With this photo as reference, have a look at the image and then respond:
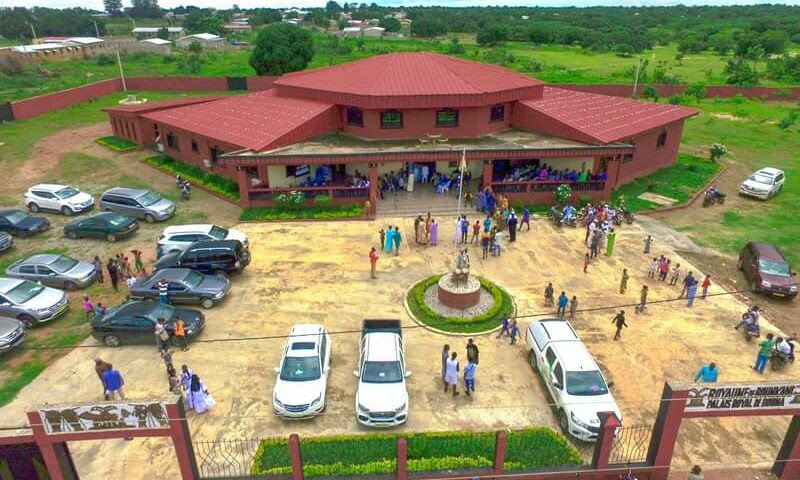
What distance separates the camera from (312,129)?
3027 centimetres

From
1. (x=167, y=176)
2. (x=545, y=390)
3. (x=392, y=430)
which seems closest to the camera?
(x=392, y=430)

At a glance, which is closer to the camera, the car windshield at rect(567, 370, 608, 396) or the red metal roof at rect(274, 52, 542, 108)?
the car windshield at rect(567, 370, 608, 396)

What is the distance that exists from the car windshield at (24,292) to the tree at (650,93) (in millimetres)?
56361

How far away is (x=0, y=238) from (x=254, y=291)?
12813 millimetres

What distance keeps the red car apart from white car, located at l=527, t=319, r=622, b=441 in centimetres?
990

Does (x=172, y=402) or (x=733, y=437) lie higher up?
(x=172, y=402)

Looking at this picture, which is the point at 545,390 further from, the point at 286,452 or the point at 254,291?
the point at 254,291

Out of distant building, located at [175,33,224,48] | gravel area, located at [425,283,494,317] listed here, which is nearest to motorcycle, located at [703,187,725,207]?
gravel area, located at [425,283,494,317]

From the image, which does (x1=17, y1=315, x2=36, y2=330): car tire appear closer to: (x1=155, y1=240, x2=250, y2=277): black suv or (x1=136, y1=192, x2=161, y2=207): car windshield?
(x1=155, y1=240, x2=250, y2=277): black suv

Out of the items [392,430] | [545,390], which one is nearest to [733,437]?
[545,390]

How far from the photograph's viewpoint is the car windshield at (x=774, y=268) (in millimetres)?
20344

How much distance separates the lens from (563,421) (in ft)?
45.1

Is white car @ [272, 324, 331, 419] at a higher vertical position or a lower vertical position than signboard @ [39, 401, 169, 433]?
lower

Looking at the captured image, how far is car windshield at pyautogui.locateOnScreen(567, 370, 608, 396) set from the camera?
1372 centimetres
